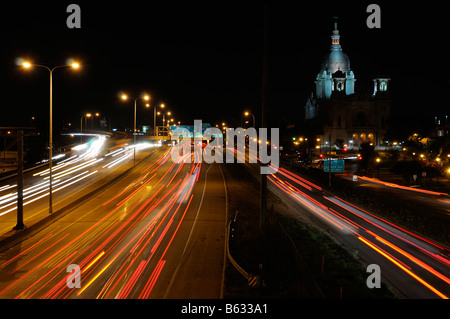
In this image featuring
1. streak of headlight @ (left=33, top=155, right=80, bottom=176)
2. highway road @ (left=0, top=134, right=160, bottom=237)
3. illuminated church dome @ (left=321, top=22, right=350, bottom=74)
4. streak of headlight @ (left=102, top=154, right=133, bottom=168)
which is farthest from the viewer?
illuminated church dome @ (left=321, top=22, right=350, bottom=74)

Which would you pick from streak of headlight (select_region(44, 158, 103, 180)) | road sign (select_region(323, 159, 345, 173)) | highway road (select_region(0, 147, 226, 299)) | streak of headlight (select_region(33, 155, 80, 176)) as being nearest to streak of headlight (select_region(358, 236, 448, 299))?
highway road (select_region(0, 147, 226, 299))

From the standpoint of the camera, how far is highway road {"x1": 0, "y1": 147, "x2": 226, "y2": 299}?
1052cm

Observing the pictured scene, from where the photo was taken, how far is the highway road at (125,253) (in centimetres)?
1052

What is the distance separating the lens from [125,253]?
13836mm

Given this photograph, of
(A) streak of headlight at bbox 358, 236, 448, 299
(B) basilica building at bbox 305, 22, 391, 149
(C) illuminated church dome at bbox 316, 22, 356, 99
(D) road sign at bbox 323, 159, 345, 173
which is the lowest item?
(A) streak of headlight at bbox 358, 236, 448, 299

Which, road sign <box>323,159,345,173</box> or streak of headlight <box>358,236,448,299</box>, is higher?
road sign <box>323,159,345,173</box>

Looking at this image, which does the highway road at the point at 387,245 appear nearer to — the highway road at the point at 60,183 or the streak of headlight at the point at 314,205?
the streak of headlight at the point at 314,205

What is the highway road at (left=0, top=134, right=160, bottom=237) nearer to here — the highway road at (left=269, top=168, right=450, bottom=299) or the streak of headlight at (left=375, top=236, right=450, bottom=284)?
the highway road at (left=269, top=168, right=450, bottom=299)

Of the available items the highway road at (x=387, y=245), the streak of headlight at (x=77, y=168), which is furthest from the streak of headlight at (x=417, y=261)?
the streak of headlight at (x=77, y=168)

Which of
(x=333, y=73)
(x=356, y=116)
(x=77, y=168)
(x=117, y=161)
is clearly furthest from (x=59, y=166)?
(x=333, y=73)

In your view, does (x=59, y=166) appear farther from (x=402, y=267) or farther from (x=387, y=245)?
(x=402, y=267)
